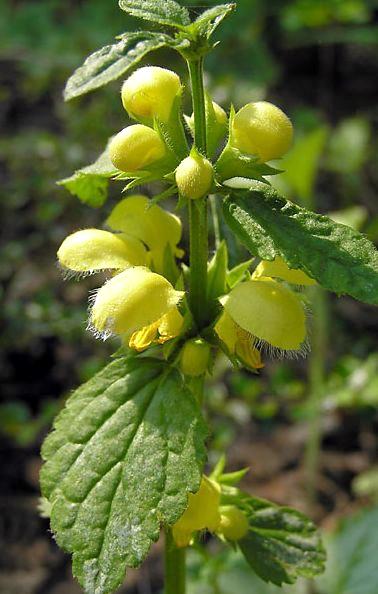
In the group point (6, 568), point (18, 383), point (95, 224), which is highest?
point (95, 224)

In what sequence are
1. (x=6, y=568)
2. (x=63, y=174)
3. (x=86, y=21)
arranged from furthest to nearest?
(x=86, y=21), (x=63, y=174), (x=6, y=568)

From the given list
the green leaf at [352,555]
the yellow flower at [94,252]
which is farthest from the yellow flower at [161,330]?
the green leaf at [352,555]

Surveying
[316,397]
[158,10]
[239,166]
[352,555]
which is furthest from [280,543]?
[316,397]

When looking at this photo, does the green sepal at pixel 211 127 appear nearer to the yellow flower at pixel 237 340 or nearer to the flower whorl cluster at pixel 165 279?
the flower whorl cluster at pixel 165 279

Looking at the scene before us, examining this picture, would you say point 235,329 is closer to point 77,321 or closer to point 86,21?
point 77,321

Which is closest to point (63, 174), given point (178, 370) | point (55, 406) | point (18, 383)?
point (18, 383)

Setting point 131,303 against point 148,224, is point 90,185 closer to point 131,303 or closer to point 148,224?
point 148,224
